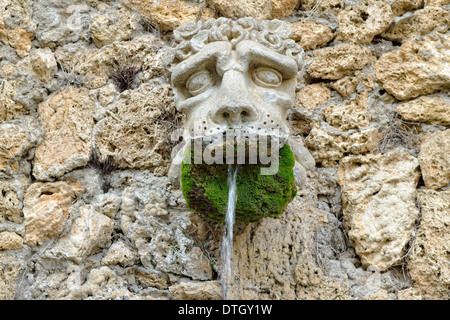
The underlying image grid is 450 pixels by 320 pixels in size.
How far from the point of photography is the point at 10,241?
2225mm

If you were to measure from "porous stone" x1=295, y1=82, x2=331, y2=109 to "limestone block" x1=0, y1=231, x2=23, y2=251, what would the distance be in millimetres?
1603

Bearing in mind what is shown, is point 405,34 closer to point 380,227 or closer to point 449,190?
point 449,190

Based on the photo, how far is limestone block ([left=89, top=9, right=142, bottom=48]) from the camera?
9.08ft

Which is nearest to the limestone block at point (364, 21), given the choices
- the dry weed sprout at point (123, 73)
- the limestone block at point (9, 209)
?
the dry weed sprout at point (123, 73)

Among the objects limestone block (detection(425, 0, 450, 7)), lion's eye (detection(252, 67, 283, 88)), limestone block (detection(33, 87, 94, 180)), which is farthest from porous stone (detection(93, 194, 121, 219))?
limestone block (detection(425, 0, 450, 7))

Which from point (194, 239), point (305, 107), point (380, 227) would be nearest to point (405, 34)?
point (305, 107)

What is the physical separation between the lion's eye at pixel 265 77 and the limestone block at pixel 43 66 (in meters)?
1.33

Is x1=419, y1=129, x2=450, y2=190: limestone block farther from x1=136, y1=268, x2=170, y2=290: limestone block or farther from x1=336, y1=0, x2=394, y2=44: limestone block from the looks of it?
x1=136, y1=268, x2=170, y2=290: limestone block

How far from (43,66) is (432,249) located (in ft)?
7.43

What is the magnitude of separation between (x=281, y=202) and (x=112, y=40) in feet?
5.03

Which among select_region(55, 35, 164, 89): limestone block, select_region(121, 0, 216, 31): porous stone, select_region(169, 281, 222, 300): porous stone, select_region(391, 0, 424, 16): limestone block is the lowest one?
select_region(169, 281, 222, 300): porous stone

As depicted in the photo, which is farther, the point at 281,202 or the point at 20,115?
the point at 20,115

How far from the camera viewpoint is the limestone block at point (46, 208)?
2.26 m

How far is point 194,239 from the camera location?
2252 millimetres
